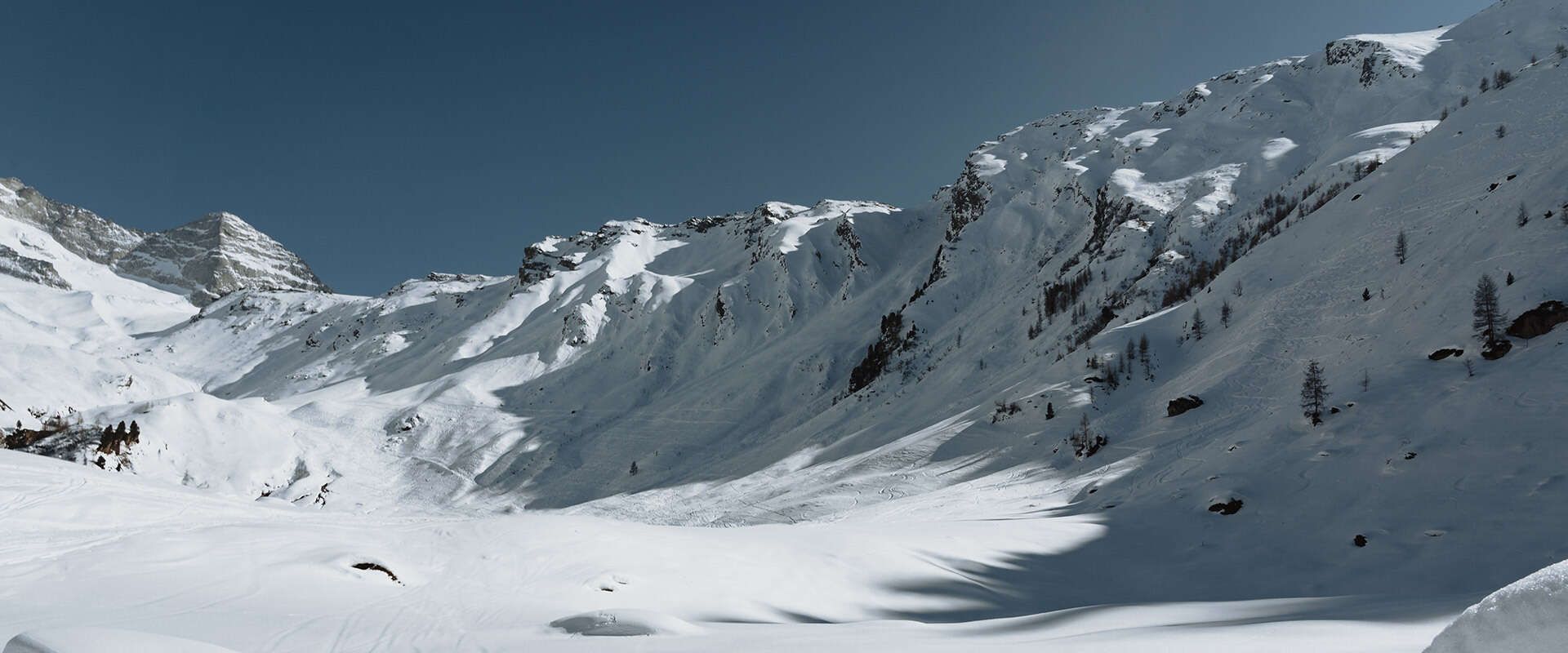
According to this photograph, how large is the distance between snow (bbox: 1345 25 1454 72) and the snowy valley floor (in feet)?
326

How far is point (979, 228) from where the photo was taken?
89.8 m

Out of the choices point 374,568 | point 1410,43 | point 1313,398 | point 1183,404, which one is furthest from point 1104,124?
point 374,568

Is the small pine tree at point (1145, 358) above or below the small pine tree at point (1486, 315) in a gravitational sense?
above

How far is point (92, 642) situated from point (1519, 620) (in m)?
6.40

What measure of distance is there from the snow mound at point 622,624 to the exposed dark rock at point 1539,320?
30.4 meters

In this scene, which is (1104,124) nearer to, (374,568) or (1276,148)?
(1276,148)

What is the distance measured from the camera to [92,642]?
383 centimetres

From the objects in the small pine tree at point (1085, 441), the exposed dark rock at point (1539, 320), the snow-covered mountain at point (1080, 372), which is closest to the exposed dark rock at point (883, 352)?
the snow-covered mountain at point (1080, 372)

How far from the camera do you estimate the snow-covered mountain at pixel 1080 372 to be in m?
19.2

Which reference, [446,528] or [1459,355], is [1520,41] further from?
[446,528]

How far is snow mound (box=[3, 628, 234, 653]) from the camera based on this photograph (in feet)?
12.4

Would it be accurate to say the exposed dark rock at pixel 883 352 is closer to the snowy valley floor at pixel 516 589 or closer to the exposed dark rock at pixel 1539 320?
the exposed dark rock at pixel 1539 320

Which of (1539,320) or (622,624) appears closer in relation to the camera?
(622,624)

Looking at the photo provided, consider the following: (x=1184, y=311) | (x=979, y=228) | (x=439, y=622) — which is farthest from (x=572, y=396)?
(x=439, y=622)
